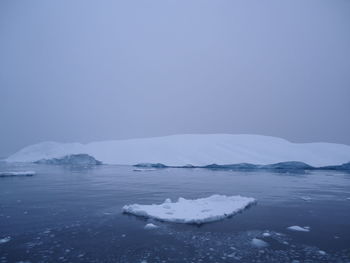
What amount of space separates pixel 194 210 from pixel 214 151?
87.7 feet

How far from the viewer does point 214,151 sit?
34.4 m

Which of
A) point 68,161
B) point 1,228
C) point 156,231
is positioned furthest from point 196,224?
point 68,161

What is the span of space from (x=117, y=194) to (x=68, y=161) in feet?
91.5

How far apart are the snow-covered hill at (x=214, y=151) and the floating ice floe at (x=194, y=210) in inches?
824

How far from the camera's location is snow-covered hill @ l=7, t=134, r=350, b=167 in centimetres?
3031

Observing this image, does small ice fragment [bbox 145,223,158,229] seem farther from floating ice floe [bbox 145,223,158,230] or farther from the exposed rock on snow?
the exposed rock on snow

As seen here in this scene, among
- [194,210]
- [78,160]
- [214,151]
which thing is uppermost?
[214,151]

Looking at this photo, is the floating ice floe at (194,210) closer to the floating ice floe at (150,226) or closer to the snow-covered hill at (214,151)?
the floating ice floe at (150,226)

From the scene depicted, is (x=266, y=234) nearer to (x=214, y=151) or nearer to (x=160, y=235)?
(x=160, y=235)

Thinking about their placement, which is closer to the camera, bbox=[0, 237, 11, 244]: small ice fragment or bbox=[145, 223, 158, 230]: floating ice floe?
bbox=[0, 237, 11, 244]: small ice fragment

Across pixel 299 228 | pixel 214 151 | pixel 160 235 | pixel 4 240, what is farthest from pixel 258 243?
pixel 214 151

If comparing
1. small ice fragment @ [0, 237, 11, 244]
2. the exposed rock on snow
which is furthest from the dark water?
the exposed rock on snow

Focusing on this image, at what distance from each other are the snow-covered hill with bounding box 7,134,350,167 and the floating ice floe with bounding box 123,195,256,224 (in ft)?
68.7

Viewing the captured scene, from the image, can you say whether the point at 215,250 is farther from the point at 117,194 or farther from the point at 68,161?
the point at 68,161
